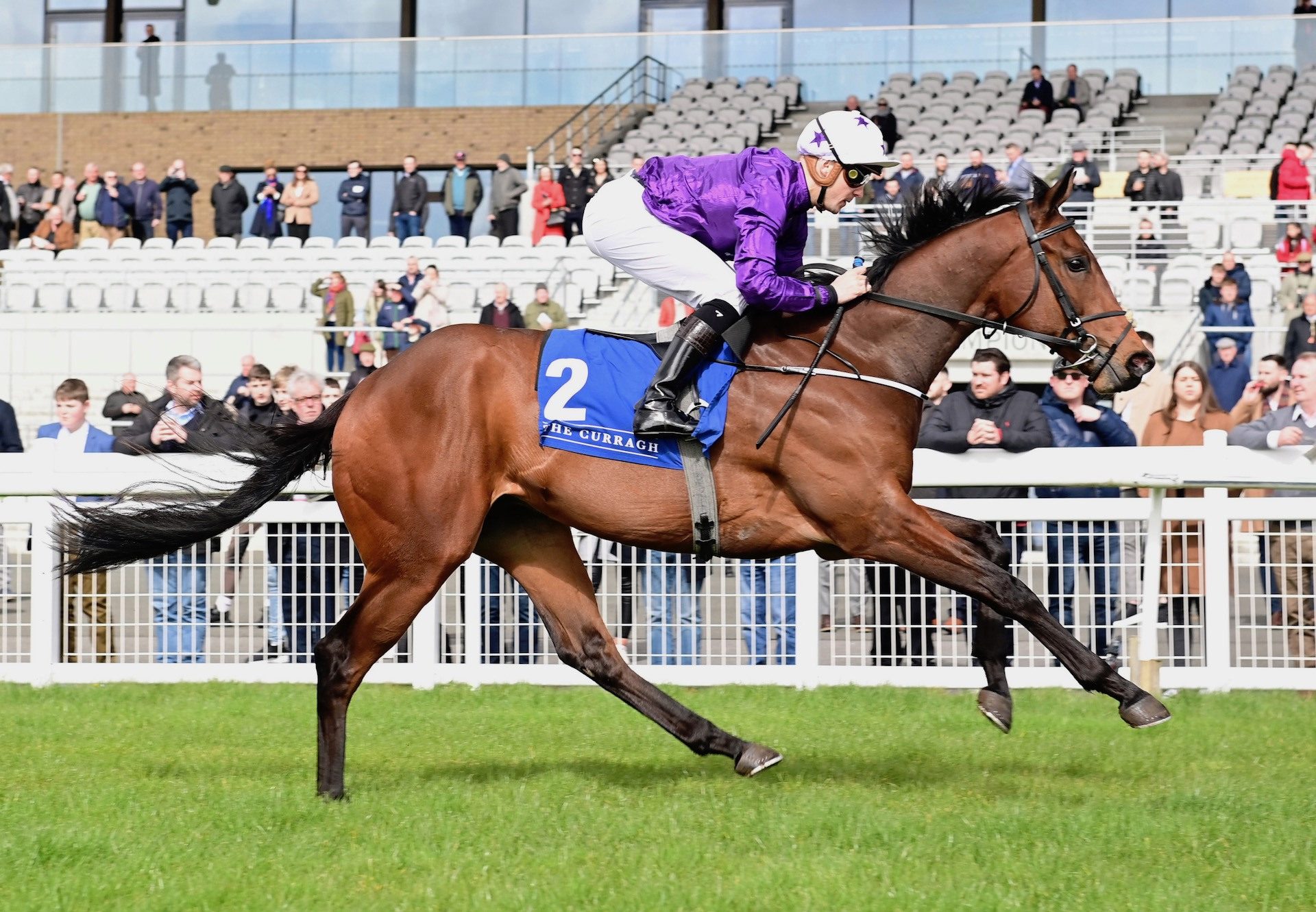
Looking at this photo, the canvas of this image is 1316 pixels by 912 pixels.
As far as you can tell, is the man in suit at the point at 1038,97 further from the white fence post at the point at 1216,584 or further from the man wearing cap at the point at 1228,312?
the white fence post at the point at 1216,584

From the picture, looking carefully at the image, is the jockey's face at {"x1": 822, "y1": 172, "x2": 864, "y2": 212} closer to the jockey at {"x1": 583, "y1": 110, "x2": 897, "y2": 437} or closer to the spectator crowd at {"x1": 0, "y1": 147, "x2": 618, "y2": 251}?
the jockey at {"x1": 583, "y1": 110, "x2": 897, "y2": 437}

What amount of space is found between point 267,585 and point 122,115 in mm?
20054

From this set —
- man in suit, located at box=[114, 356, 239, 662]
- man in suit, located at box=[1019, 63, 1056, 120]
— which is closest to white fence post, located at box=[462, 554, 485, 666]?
man in suit, located at box=[114, 356, 239, 662]

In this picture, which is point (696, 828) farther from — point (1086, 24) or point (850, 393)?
point (1086, 24)

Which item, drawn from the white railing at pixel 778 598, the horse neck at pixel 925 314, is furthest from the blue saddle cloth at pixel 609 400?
Result: the white railing at pixel 778 598

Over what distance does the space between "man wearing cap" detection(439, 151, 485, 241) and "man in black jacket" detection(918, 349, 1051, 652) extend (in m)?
12.9

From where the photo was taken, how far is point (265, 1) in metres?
25.0

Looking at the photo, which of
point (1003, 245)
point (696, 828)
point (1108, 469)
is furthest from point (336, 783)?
point (1108, 469)

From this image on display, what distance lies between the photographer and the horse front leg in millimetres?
4898

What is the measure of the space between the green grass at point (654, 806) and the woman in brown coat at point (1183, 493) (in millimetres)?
411

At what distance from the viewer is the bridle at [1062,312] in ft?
17.1

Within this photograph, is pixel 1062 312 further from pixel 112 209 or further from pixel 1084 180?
pixel 112 209

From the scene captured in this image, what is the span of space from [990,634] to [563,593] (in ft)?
5.01

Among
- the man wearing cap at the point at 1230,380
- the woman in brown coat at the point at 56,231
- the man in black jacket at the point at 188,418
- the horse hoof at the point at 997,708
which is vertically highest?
the woman in brown coat at the point at 56,231
